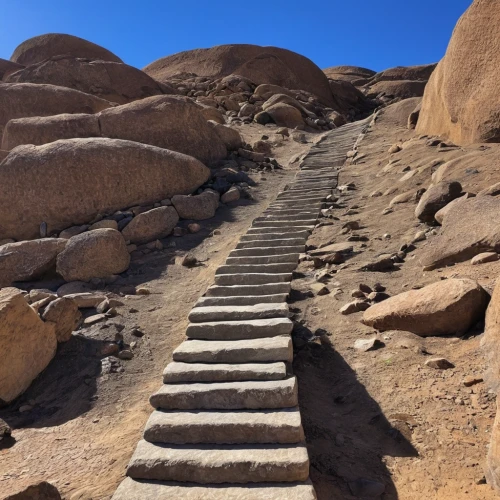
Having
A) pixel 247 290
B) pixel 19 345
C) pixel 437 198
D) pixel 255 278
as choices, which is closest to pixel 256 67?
pixel 437 198

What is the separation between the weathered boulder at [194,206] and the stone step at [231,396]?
4.81 meters

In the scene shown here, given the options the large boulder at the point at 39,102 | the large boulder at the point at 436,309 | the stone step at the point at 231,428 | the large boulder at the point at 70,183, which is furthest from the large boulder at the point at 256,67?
the stone step at the point at 231,428

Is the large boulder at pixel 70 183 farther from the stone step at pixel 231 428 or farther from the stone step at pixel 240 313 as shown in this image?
the stone step at pixel 231 428

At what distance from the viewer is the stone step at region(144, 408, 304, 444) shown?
2973mm

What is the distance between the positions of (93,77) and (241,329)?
1789 cm

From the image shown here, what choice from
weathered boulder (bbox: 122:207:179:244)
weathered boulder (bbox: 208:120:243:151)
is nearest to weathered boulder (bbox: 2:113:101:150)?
weathered boulder (bbox: 208:120:243:151)

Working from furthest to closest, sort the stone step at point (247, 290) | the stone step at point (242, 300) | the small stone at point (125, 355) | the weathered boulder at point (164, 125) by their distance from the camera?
1. the weathered boulder at point (164, 125)
2. the stone step at point (247, 290)
3. the stone step at point (242, 300)
4. the small stone at point (125, 355)

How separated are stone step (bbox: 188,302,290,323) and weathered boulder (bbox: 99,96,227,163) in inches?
228

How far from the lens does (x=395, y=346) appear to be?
151 inches

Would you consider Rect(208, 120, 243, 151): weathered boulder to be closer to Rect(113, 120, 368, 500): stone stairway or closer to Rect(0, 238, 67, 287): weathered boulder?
Rect(0, 238, 67, 287): weathered boulder

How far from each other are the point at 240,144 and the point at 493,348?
8.93 m

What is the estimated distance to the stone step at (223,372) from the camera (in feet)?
11.4

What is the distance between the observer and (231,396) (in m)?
3.32

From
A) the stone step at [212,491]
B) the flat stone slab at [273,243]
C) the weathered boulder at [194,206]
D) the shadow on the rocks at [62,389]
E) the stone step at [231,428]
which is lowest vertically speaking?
the shadow on the rocks at [62,389]
